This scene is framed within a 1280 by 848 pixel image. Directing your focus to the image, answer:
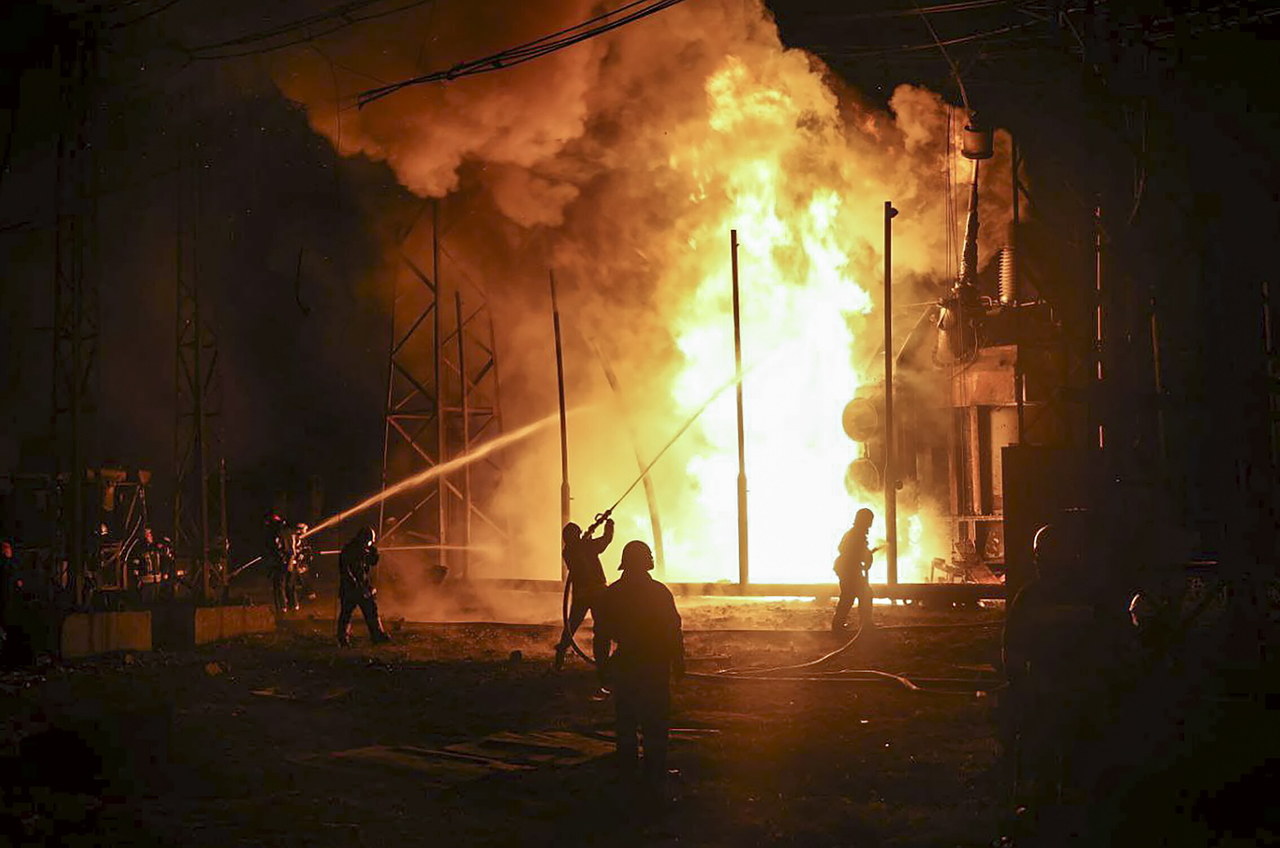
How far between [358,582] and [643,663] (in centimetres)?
1042

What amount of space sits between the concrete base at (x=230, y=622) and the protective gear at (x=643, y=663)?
40.9 ft

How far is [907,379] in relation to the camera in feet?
101

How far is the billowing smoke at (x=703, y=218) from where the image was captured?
26391mm

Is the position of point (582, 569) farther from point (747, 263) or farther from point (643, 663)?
point (747, 263)

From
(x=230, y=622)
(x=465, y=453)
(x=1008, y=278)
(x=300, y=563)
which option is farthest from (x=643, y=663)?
(x=300, y=563)

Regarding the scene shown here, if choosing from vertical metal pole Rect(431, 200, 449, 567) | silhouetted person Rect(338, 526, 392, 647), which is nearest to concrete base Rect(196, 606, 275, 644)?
silhouetted person Rect(338, 526, 392, 647)

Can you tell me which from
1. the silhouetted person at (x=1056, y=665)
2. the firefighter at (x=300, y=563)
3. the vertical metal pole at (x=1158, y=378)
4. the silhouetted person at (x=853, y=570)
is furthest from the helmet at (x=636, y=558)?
the firefighter at (x=300, y=563)

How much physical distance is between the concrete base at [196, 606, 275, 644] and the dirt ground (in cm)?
151

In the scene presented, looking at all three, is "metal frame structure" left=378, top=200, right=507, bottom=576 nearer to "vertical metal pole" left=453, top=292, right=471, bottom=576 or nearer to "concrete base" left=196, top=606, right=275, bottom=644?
"vertical metal pole" left=453, top=292, right=471, bottom=576

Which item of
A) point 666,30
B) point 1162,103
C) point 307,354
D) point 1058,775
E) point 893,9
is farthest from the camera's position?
point 307,354

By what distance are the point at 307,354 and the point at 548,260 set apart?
1493cm

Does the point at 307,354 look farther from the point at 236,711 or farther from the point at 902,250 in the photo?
the point at 236,711

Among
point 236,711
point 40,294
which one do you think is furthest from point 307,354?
point 236,711

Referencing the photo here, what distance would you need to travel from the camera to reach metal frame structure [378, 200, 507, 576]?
26.8 meters
